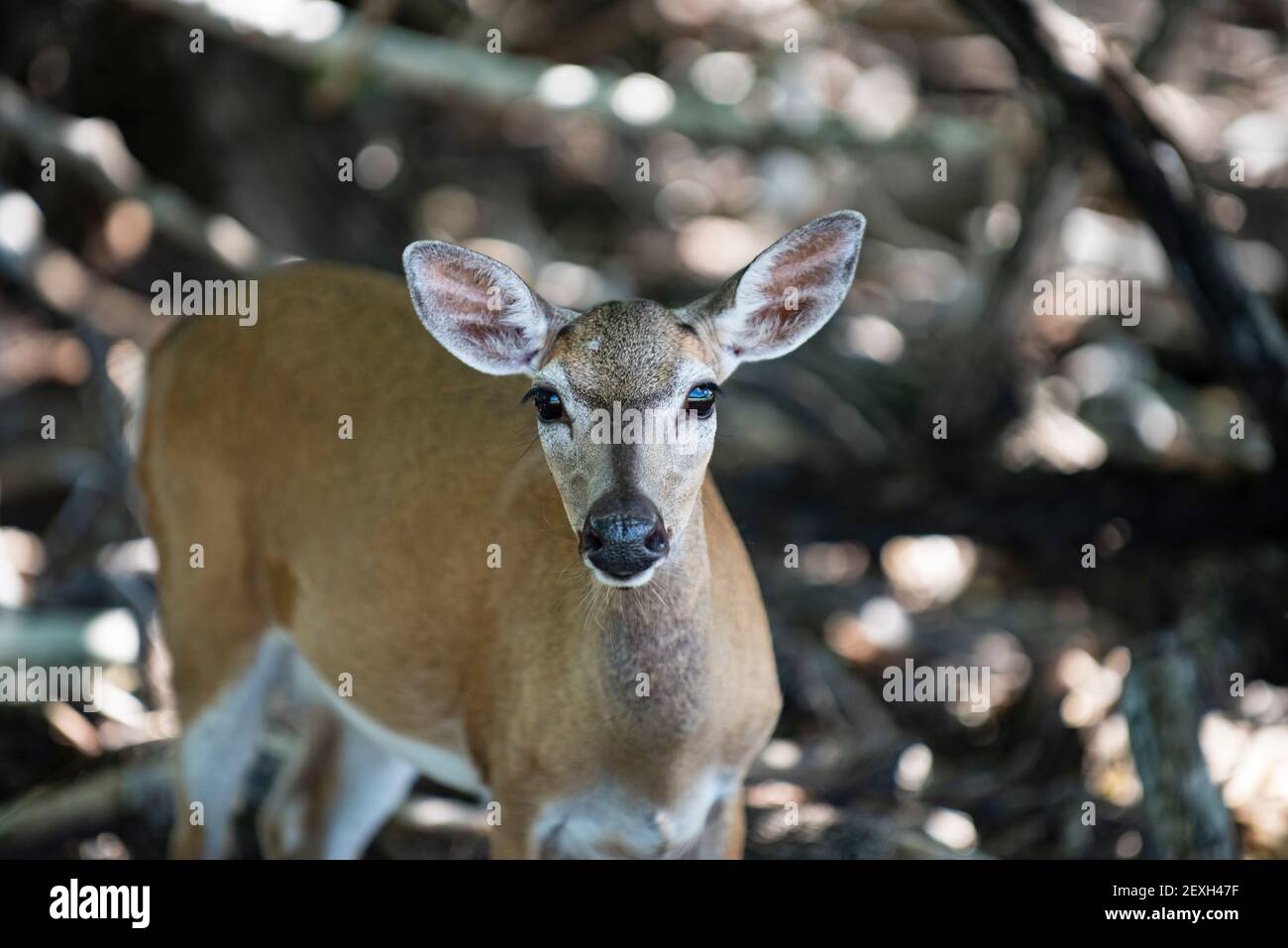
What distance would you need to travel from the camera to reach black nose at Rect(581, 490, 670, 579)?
395cm

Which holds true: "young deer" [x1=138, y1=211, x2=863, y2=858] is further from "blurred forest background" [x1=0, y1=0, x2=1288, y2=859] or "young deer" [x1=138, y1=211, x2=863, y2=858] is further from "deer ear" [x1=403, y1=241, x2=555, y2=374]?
"blurred forest background" [x1=0, y1=0, x2=1288, y2=859]

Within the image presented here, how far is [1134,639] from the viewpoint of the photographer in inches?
277

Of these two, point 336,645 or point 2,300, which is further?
point 2,300

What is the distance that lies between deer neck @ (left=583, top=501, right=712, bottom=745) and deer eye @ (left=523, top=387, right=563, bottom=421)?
1.64 feet

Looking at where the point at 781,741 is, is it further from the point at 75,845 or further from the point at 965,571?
the point at 75,845

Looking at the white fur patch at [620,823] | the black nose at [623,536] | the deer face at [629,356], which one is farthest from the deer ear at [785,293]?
the white fur patch at [620,823]

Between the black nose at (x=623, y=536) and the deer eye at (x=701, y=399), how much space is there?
0.38 m

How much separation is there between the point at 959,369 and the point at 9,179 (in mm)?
5681

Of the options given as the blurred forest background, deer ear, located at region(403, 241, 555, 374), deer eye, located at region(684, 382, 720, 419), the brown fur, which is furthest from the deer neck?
the blurred forest background

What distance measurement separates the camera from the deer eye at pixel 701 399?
4.29 metres

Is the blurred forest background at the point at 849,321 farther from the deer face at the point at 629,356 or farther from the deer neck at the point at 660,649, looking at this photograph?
the deer face at the point at 629,356

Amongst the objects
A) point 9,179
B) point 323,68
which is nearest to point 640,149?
point 323,68

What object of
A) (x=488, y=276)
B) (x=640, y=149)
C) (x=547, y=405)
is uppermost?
(x=640, y=149)

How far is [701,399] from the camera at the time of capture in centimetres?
431
